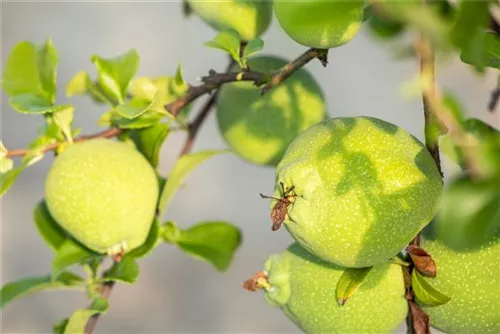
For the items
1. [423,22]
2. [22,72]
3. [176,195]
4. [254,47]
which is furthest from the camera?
[176,195]

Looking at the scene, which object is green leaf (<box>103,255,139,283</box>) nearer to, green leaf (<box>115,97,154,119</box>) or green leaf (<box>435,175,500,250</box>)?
green leaf (<box>115,97,154,119</box>)

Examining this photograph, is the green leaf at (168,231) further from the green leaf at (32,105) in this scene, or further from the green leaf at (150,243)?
the green leaf at (32,105)

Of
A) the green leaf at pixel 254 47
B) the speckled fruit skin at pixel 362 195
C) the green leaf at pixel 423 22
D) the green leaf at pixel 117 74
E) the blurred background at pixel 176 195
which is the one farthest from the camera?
the blurred background at pixel 176 195

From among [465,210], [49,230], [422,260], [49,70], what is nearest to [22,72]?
[49,70]

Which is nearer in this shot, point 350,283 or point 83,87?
point 350,283

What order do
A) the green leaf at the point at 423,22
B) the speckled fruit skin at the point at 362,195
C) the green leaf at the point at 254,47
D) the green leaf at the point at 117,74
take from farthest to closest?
the green leaf at the point at 117,74 → the green leaf at the point at 254,47 → the speckled fruit skin at the point at 362,195 → the green leaf at the point at 423,22

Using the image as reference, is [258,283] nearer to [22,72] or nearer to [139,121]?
[139,121]

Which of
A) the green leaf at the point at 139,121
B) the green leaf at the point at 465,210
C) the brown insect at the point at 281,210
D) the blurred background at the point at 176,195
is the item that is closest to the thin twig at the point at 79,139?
the green leaf at the point at 139,121
